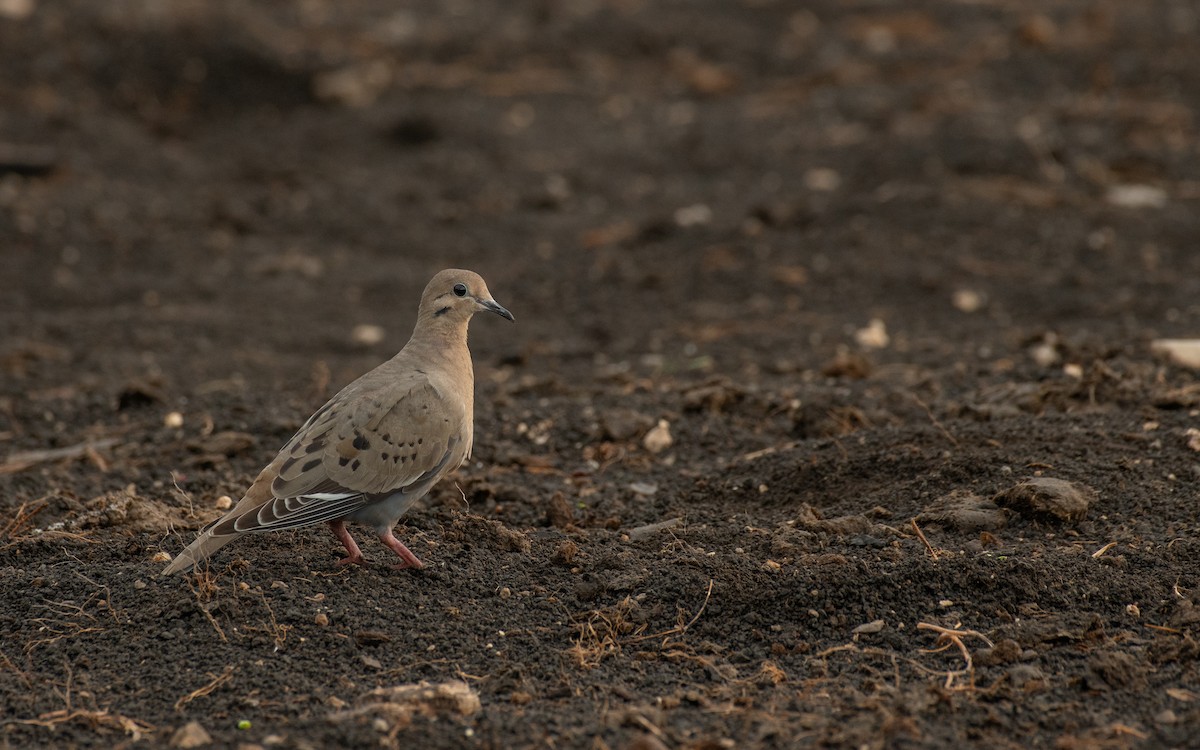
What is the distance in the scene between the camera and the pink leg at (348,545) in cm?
471

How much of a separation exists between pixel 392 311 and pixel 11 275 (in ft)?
9.04

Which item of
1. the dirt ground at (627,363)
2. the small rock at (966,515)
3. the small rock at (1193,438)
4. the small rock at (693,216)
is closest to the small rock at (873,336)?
the dirt ground at (627,363)

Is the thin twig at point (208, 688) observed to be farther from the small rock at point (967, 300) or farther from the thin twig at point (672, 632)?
the small rock at point (967, 300)

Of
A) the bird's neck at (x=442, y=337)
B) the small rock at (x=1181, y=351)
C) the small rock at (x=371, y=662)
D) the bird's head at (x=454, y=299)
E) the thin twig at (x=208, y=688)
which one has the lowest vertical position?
the small rock at (x=1181, y=351)

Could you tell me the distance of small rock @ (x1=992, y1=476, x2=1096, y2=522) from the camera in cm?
484

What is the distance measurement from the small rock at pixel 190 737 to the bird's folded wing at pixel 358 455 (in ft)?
2.67

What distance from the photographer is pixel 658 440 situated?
20.4 ft

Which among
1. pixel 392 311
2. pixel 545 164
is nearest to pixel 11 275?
pixel 392 311

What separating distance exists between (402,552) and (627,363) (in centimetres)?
344

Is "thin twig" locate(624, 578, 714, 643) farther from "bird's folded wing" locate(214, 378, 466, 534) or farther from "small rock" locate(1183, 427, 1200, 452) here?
"small rock" locate(1183, 427, 1200, 452)

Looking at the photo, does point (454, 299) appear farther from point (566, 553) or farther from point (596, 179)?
point (596, 179)

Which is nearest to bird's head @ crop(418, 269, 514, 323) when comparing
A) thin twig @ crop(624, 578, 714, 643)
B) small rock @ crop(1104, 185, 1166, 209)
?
thin twig @ crop(624, 578, 714, 643)

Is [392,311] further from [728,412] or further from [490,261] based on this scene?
[728,412]

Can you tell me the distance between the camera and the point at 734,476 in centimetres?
567
